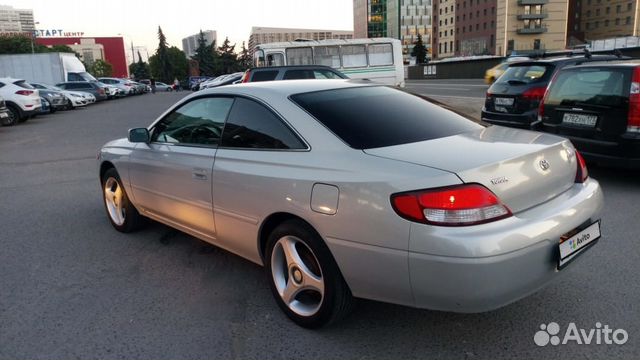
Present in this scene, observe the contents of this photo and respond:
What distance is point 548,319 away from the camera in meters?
3.09

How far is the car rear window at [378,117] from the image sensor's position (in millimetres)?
3014

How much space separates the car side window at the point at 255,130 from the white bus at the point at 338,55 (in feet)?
67.4

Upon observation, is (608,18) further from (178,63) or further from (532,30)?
(178,63)

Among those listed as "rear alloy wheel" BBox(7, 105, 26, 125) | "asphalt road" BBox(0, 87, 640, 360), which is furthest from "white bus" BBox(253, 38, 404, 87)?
"asphalt road" BBox(0, 87, 640, 360)

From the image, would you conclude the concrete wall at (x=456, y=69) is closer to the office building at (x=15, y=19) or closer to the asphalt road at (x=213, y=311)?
the asphalt road at (x=213, y=311)

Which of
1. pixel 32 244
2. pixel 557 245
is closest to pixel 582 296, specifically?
pixel 557 245

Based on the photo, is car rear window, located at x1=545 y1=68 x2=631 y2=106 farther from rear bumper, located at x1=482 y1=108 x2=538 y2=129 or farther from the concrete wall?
the concrete wall

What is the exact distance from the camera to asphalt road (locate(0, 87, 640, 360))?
287cm

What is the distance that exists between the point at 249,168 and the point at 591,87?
4.97 m

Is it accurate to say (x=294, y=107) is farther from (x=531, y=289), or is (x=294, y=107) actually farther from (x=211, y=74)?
(x=211, y=74)

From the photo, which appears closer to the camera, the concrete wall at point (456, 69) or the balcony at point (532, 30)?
the concrete wall at point (456, 69)

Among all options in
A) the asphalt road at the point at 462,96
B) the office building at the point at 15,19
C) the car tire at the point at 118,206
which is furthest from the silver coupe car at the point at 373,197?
the office building at the point at 15,19

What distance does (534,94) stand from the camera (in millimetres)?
8633

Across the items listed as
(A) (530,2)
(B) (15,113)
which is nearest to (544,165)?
(B) (15,113)
